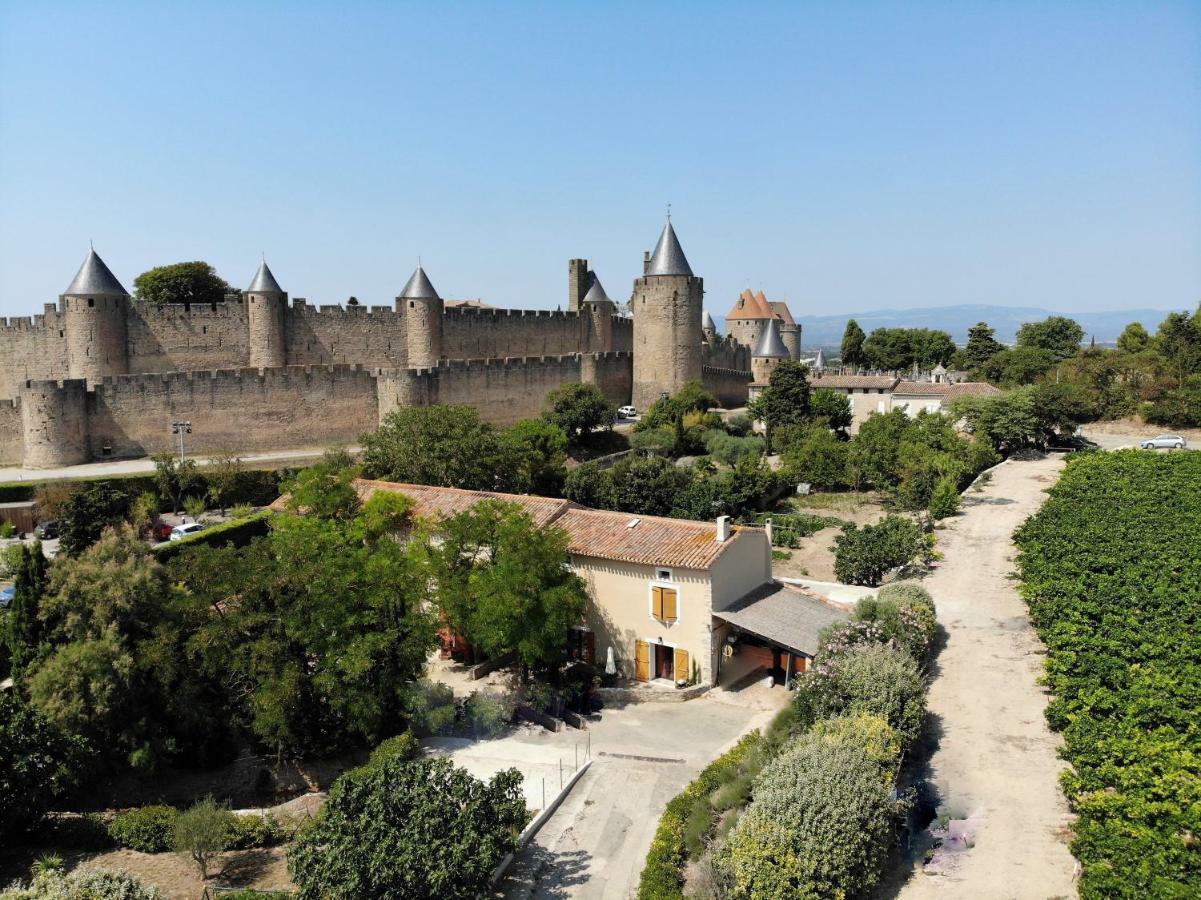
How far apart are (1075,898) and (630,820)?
559 cm

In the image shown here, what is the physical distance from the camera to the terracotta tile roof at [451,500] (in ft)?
69.1

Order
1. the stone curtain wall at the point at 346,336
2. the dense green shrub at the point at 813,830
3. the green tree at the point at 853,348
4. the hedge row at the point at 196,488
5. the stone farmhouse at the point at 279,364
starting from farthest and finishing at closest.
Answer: the green tree at the point at 853,348 < the stone curtain wall at the point at 346,336 < the stone farmhouse at the point at 279,364 < the hedge row at the point at 196,488 < the dense green shrub at the point at 813,830

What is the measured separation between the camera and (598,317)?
5147cm

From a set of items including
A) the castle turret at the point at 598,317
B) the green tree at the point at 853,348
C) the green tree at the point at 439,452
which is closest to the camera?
the green tree at the point at 439,452

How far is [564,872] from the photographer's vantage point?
1210 centimetres

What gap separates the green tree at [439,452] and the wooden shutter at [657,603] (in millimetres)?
10266

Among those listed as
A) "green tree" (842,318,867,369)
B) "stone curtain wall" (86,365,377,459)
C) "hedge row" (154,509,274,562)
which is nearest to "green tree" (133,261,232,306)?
"stone curtain wall" (86,365,377,459)

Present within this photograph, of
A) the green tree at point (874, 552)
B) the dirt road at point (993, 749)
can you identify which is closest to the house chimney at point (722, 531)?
the dirt road at point (993, 749)

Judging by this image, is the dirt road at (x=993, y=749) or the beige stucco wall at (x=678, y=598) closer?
the dirt road at (x=993, y=749)

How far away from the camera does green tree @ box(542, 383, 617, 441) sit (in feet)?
126

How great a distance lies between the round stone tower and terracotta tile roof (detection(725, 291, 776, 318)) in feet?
162

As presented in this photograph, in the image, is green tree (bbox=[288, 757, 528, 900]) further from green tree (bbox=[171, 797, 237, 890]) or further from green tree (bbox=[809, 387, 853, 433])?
green tree (bbox=[809, 387, 853, 433])

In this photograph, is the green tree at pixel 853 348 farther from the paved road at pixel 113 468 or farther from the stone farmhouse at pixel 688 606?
the stone farmhouse at pixel 688 606

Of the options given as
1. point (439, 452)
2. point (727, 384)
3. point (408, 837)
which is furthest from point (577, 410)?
point (408, 837)
